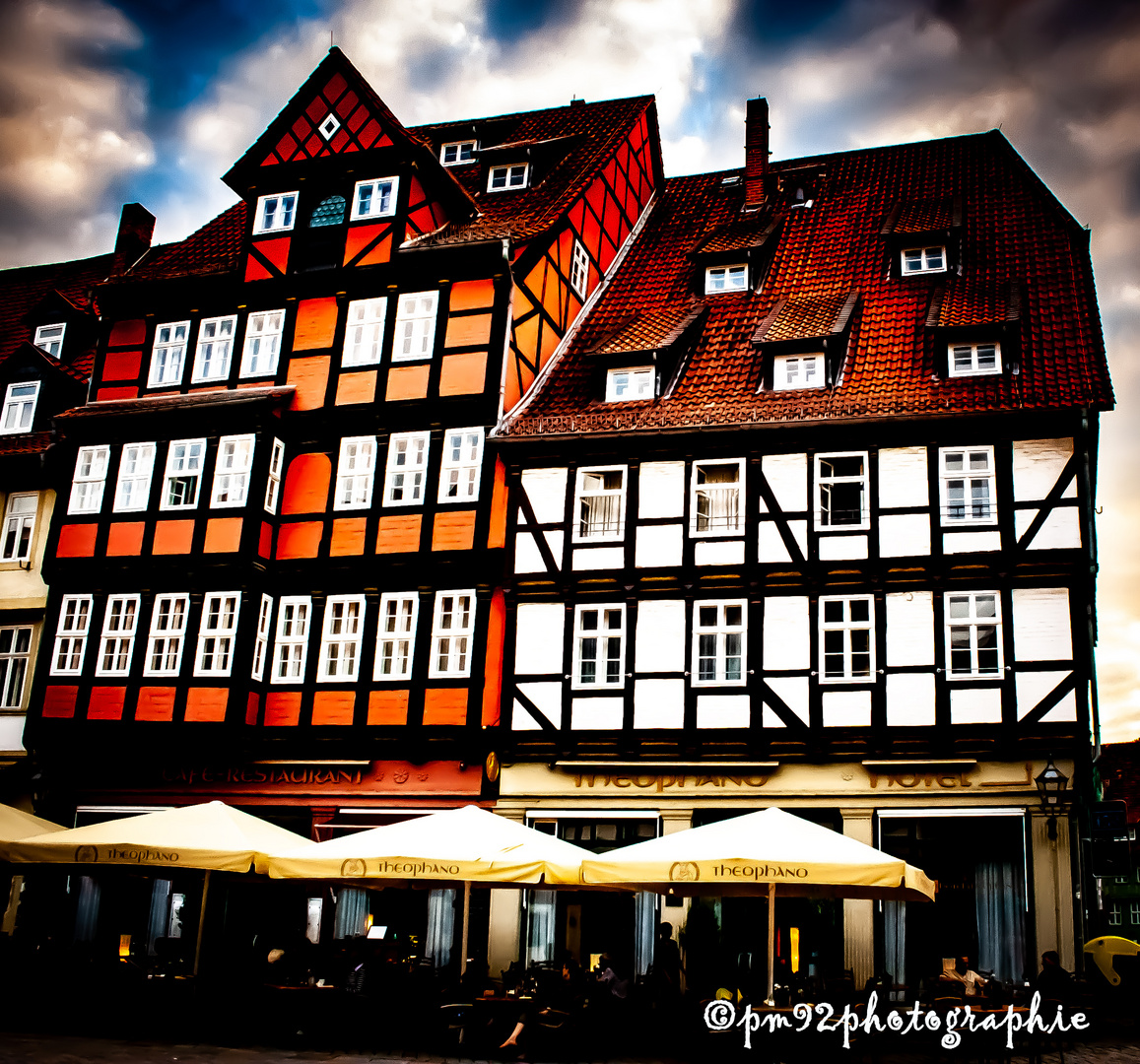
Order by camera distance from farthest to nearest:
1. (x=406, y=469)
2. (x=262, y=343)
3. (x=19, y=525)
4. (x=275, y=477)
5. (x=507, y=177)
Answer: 1. (x=507, y=177)
2. (x=19, y=525)
3. (x=262, y=343)
4. (x=275, y=477)
5. (x=406, y=469)

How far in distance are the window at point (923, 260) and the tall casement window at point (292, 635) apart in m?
13.0

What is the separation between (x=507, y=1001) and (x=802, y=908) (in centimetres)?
689

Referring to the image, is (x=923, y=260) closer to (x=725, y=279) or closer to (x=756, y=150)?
(x=725, y=279)

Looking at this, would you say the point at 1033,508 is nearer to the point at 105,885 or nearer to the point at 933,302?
the point at 933,302

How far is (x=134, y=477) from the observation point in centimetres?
2375

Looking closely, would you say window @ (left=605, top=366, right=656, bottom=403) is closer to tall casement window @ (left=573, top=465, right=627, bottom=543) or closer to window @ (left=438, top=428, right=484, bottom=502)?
tall casement window @ (left=573, top=465, right=627, bottom=543)

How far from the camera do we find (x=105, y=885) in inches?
900

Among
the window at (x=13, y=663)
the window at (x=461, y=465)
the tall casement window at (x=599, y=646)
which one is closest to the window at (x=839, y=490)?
the tall casement window at (x=599, y=646)

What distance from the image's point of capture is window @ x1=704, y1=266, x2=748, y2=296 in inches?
982

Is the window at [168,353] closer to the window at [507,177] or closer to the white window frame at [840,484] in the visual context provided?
the window at [507,177]

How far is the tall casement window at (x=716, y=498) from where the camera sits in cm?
2095

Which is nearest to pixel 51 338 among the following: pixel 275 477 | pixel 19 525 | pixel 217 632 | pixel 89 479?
pixel 19 525

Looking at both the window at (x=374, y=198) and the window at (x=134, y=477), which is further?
the window at (x=374, y=198)

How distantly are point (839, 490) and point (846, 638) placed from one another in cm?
253
